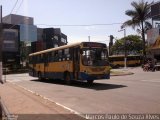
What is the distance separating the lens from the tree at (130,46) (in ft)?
323

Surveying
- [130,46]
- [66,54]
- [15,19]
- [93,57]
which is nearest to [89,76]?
[93,57]

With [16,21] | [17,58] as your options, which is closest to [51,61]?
[17,58]

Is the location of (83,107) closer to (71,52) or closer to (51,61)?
(71,52)

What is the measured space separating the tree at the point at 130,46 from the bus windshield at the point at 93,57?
74.7 meters

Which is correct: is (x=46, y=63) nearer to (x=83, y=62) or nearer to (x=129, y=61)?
(x=83, y=62)

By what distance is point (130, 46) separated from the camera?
99.2m

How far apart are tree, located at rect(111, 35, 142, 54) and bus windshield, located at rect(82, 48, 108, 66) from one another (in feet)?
245

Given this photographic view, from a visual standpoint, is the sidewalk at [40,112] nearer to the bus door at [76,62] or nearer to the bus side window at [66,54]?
the bus door at [76,62]

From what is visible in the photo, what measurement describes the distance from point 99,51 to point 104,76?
64.5 inches

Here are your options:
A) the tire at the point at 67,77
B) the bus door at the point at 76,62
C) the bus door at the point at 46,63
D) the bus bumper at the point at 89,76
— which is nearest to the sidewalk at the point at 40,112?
the bus bumper at the point at 89,76

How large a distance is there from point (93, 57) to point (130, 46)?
77.9 m

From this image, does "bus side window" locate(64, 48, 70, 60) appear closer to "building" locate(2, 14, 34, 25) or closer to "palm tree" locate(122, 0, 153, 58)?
"palm tree" locate(122, 0, 153, 58)

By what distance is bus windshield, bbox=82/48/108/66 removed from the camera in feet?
73.0

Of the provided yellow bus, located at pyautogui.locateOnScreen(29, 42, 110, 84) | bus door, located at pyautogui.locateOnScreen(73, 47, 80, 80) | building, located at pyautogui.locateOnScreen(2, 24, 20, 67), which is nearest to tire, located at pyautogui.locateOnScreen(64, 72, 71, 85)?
yellow bus, located at pyautogui.locateOnScreen(29, 42, 110, 84)
